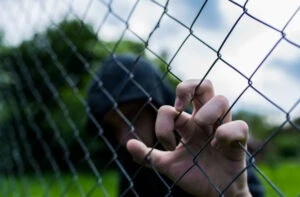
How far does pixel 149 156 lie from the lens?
4.26 ft

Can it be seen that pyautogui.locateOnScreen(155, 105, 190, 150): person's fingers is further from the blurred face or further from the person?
the blurred face

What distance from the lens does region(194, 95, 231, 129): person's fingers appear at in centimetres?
109

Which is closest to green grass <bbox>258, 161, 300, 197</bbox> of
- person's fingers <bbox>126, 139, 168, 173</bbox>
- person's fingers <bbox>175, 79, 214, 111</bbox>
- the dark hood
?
the dark hood

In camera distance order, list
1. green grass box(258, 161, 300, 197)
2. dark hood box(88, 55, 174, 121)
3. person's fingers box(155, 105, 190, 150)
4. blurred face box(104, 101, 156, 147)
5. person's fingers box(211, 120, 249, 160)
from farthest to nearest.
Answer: green grass box(258, 161, 300, 197), dark hood box(88, 55, 174, 121), blurred face box(104, 101, 156, 147), person's fingers box(155, 105, 190, 150), person's fingers box(211, 120, 249, 160)

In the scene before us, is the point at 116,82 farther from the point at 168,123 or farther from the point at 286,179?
the point at 286,179

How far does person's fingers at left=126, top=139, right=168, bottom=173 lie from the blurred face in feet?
1.62

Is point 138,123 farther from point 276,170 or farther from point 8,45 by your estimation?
point 276,170

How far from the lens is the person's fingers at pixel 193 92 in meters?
1.15

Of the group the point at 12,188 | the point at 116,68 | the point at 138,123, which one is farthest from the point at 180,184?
the point at 12,188

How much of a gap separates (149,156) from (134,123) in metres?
0.62

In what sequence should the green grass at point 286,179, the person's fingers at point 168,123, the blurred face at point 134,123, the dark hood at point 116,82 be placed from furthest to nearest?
the green grass at point 286,179, the dark hood at point 116,82, the blurred face at point 134,123, the person's fingers at point 168,123

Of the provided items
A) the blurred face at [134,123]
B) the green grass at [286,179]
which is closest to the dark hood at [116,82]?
the blurred face at [134,123]

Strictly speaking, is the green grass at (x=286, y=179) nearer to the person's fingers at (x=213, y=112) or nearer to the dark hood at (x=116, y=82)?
the dark hood at (x=116, y=82)

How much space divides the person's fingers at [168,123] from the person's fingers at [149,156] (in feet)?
0.25
